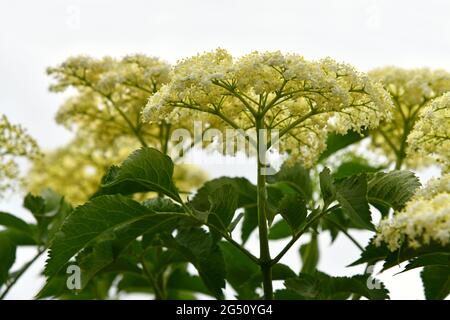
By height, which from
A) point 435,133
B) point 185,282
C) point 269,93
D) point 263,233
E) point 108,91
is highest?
point 108,91

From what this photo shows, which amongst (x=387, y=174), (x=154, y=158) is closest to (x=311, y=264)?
(x=387, y=174)

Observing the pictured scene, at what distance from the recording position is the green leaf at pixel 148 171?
197 centimetres

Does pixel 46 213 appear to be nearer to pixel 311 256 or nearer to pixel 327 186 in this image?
pixel 311 256

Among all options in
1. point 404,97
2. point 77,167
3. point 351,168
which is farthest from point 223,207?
point 77,167

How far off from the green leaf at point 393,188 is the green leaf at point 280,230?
1.12m

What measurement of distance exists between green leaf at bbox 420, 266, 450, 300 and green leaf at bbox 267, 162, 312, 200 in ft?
1.94

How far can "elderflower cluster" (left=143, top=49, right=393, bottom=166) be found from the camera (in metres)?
1.99

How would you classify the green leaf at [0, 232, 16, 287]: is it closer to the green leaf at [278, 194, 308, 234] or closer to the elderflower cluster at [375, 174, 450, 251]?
the green leaf at [278, 194, 308, 234]

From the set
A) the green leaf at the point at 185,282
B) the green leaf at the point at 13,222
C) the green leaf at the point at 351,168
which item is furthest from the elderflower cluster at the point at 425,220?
the green leaf at the point at 13,222

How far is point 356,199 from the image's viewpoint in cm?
189

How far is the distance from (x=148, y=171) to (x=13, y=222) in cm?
113
